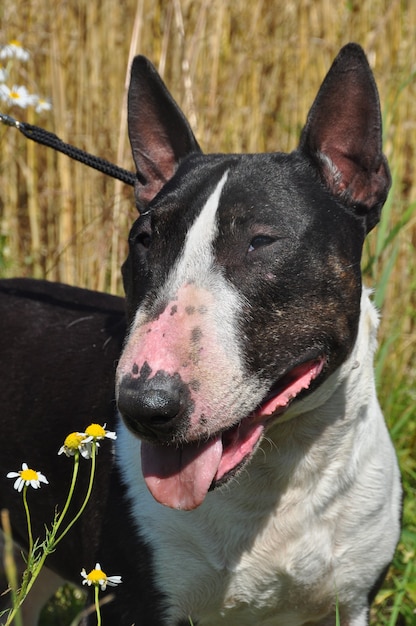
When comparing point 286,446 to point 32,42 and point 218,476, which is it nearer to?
point 218,476

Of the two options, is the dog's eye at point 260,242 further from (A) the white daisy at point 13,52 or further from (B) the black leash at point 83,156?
(A) the white daisy at point 13,52

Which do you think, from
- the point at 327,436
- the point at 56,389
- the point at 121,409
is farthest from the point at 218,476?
the point at 56,389

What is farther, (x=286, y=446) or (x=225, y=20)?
(x=225, y=20)

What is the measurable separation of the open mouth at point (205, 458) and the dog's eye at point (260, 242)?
32 centimetres

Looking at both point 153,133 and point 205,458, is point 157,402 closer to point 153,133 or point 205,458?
point 205,458

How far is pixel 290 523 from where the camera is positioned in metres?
2.91

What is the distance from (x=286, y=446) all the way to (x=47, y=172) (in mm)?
3003

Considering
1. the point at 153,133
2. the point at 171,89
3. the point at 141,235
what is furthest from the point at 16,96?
the point at 141,235

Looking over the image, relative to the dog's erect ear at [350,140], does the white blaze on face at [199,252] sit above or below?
below

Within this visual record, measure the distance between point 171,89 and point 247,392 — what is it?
3.06 m

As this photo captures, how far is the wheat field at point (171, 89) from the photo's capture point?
5156 millimetres

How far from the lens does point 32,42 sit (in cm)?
539

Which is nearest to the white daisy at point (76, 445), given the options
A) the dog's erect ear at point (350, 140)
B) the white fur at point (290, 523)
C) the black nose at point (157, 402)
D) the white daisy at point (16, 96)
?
the black nose at point (157, 402)

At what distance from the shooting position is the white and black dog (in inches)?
96.3
